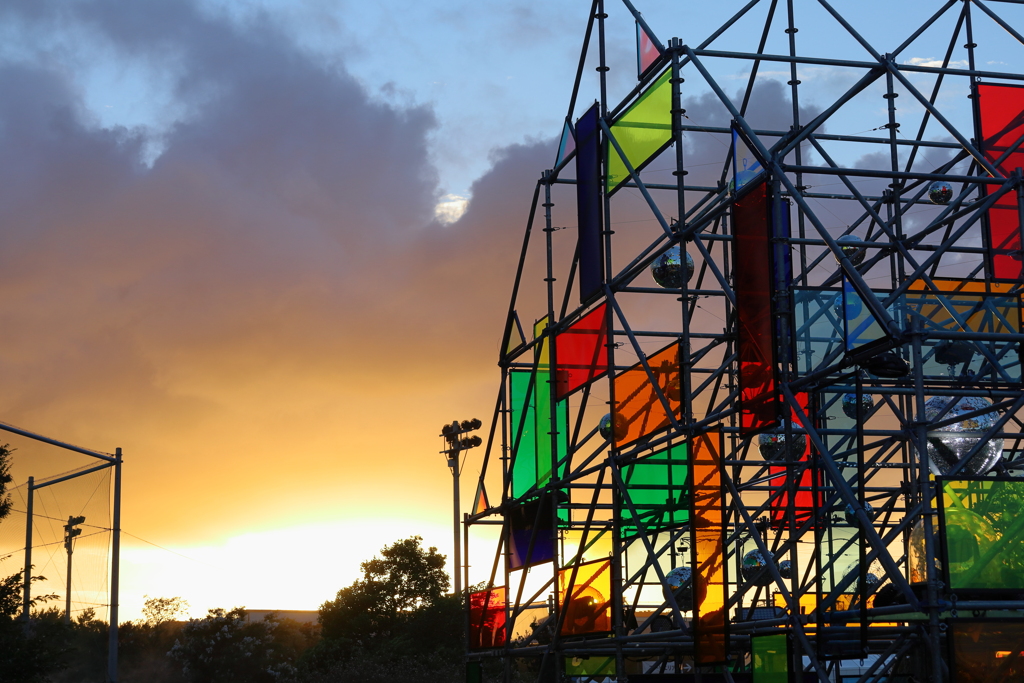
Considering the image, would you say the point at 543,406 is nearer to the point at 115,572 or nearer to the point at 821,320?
the point at 821,320

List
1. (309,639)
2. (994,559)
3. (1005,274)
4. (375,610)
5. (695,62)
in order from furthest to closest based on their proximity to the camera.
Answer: (309,639)
(375,610)
(1005,274)
(695,62)
(994,559)

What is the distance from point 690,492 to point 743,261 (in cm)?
298

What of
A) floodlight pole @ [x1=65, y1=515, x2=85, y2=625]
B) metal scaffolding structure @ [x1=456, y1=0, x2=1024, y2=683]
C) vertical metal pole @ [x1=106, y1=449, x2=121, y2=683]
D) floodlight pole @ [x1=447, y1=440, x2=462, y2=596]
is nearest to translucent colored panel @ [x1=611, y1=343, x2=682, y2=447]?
metal scaffolding structure @ [x1=456, y1=0, x2=1024, y2=683]

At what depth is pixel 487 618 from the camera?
78.1 ft

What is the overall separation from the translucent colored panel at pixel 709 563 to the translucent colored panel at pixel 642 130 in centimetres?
491

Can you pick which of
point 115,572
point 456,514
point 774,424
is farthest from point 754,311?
point 456,514

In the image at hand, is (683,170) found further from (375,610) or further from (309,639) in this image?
(309,639)

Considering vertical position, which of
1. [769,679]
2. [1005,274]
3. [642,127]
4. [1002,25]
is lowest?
[769,679]

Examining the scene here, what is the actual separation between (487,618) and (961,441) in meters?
9.63

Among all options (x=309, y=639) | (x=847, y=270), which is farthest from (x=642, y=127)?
(x=309, y=639)

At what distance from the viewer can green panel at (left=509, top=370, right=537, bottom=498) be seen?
76.6 feet

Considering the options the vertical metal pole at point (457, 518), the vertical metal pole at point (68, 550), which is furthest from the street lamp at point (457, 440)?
the vertical metal pole at point (68, 550)

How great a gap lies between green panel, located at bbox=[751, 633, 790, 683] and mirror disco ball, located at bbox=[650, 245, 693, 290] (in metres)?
5.26

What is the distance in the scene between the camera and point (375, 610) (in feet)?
197
